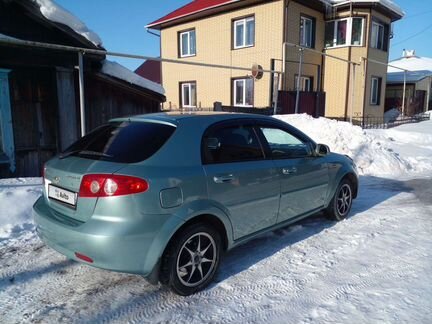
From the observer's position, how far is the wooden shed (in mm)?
Answer: 6285

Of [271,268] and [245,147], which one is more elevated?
[245,147]

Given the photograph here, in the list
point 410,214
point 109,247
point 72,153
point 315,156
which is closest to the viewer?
point 109,247

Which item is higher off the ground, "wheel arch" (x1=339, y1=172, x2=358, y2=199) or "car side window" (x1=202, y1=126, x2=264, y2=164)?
"car side window" (x1=202, y1=126, x2=264, y2=164)

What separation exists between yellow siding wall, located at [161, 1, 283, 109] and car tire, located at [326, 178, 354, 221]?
1108 centimetres

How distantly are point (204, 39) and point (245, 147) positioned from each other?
16172mm

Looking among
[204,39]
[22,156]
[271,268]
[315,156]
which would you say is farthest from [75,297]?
[204,39]

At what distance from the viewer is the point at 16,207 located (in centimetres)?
462

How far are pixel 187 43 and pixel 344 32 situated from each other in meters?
8.57

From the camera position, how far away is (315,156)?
14.8 feet

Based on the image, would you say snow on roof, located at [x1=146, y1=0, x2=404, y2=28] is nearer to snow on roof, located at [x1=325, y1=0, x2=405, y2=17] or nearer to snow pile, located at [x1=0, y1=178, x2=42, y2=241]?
snow on roof, located at [x1=325, y1=0, x2=405, y2=17]

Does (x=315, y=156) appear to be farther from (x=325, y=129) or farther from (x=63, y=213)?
(x=325, y=129)

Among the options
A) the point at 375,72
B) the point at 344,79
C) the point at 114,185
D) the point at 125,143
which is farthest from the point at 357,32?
the point at 114,185

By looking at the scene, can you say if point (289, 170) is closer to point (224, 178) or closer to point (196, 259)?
point (224, 178)

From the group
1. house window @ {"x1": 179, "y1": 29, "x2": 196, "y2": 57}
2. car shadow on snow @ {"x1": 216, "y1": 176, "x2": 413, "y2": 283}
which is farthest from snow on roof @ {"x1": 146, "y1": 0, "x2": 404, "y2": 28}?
car shadow on snow @ {"x1": 216, "y1": 176, "x2": 413, "y2": 283}
